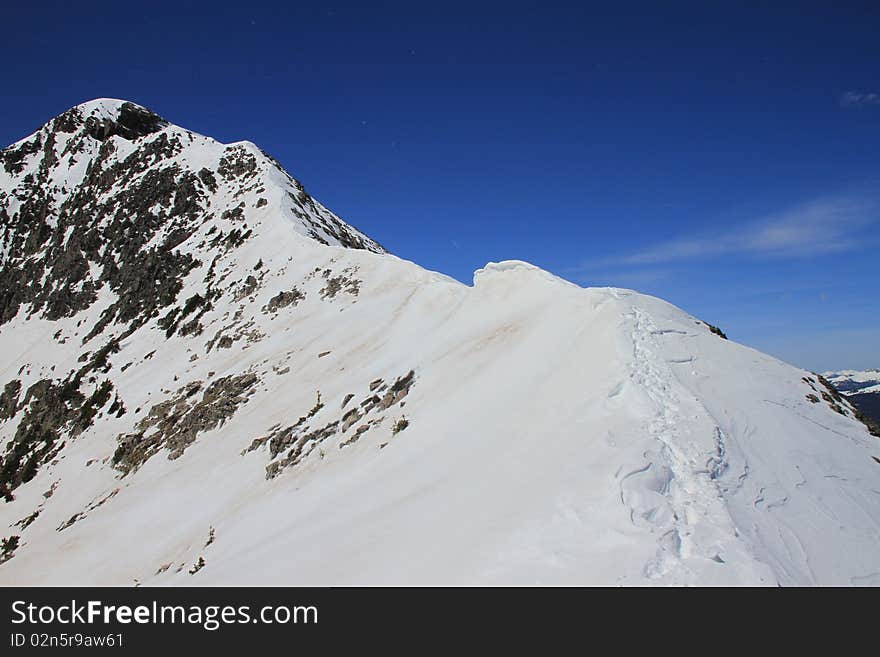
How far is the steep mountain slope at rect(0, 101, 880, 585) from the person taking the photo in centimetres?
703

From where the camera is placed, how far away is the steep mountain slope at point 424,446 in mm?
7027

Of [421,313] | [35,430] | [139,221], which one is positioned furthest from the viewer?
[139,221]

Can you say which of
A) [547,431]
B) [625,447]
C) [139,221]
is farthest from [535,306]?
[139,221]

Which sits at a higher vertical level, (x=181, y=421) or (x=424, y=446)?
(x=181, y=421)

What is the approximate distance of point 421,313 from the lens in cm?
2706

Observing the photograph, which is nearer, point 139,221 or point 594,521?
point 594,521

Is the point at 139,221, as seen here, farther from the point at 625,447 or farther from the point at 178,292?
the point at 625,447

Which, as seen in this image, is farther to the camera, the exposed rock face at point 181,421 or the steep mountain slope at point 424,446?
the exposed rock face at point 181,421

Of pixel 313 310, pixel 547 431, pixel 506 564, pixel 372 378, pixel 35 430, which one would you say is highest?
pixel 313 310

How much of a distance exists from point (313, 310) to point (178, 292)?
22755 mm

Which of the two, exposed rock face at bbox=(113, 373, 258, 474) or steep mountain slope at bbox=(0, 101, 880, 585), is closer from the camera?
steep mountain slope at bbox=(0, 101, 880, 585)

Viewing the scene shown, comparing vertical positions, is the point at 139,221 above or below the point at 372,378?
above

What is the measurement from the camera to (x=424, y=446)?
42.5ft

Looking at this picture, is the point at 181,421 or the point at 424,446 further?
the point at 181,421
